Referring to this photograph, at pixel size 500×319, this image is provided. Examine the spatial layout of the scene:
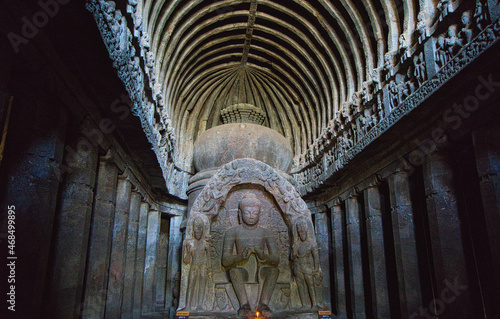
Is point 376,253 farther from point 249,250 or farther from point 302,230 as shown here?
point 249,250

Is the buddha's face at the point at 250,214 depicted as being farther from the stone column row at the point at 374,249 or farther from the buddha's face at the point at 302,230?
the stone column row at the point at 374,249

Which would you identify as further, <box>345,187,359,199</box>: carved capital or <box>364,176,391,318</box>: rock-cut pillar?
<box>345,187,359,199</box>: carved capital

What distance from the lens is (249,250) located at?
7.60 meters

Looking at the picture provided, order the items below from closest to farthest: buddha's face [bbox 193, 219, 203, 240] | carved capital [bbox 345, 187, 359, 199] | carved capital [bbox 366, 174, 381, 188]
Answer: buddha's face [bbox 193, 219, 203, 240], carved capital [bbox 366, 174, 381, 188], carved capital [bbox 345, 187, 359, 199]

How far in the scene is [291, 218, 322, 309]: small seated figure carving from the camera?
750cm

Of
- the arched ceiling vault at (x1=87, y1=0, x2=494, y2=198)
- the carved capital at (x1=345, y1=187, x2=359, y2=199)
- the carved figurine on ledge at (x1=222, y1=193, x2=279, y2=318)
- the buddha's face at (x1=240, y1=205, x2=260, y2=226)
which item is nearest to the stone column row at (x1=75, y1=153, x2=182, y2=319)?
the arched ceiling vault at (x1=87, y1=0, x2=494, y2=198)

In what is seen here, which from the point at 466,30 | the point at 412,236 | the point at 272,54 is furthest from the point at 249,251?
the point at 272,54

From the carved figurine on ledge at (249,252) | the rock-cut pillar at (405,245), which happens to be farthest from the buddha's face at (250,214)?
the rock-cut pillar at (405,245)

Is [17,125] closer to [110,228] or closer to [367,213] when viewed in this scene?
[110,228]

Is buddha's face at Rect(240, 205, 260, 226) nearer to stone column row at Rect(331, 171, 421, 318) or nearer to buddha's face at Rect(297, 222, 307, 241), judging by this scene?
buddha's face at Rect(297, 222, 307, 241)

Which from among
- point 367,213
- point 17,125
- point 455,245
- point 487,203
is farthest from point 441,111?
point 17,125

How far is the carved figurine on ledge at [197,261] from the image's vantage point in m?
7.31

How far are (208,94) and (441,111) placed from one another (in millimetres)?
11375

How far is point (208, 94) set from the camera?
55.8 ft
